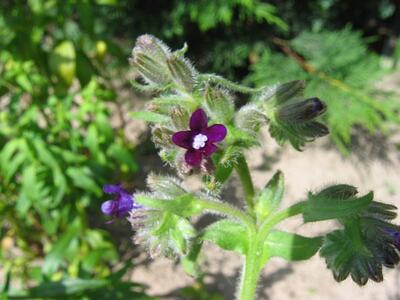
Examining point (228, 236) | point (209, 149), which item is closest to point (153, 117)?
point (209, 149)

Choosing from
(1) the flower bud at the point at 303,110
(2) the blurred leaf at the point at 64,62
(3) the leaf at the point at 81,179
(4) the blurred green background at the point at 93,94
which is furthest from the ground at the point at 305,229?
(1) the flower bud at the point at 303,110

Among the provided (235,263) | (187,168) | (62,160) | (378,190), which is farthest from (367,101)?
(187,168)

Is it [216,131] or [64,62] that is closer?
[216,131]

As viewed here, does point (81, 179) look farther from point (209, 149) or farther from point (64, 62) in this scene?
point (209, 149)

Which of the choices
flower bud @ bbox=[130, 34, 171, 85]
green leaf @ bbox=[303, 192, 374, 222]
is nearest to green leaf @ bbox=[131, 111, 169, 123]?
flower bud @ bbox=[130, 34, 171, 85]

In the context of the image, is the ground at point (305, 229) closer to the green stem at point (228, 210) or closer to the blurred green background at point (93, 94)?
the blurred green background at point (93, 94)
